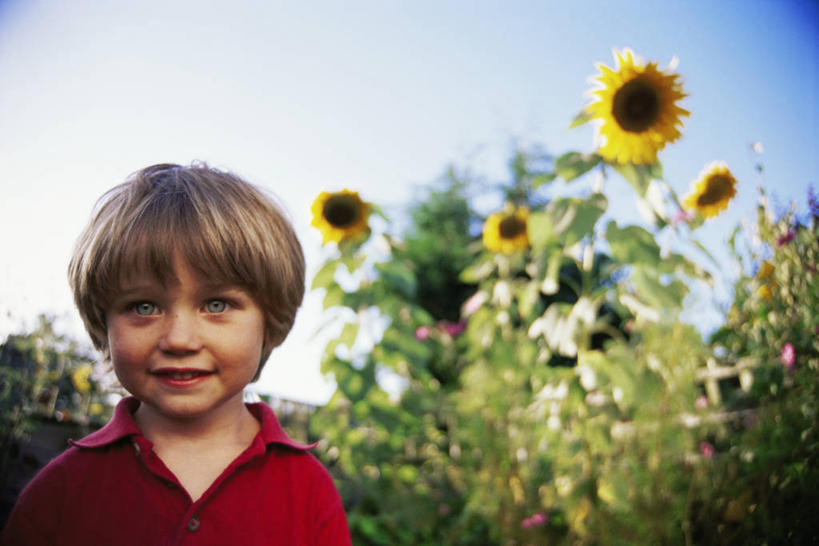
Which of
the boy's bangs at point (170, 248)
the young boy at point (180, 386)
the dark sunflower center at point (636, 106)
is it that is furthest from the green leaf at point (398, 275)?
the boy's bangs at point (170, 248)

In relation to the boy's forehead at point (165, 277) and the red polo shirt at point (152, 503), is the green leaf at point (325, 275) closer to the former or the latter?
the red polo shirt at point (152, 503)

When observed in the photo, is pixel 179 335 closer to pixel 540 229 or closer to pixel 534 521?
pixel 540 229

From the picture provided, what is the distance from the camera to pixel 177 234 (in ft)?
3.42

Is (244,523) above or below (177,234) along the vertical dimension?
below

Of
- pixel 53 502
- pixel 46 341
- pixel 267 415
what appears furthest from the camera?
pixel 46 341

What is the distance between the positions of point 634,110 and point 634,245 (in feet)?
1.52

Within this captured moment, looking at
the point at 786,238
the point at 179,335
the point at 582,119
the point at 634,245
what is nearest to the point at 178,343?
the point at 179,335

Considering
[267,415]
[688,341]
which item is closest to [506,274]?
[688,341]

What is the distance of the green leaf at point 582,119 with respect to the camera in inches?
81.7

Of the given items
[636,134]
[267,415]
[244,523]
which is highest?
[636,134]

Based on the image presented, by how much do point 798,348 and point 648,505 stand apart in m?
0.72

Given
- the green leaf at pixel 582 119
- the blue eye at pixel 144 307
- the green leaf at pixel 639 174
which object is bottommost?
the blue eye at pixel 144 307

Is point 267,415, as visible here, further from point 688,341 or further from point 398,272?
point 688,341

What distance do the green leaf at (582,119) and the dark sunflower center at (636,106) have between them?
0.27 feet
